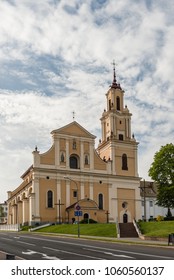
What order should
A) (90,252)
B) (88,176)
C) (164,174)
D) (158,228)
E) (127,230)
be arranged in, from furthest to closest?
(88,176)
(164,174)
(127,230)
(158,228)
(90,252)

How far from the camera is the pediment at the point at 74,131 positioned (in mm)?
75262

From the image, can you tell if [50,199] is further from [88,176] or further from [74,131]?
[74,131]

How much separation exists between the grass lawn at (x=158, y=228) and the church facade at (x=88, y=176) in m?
25.7

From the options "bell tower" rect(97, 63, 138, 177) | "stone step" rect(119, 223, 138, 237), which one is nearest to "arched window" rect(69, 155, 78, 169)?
"bell tower" rect(97, 63, 138, 177)

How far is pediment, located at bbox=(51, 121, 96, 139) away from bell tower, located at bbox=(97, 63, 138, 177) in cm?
435

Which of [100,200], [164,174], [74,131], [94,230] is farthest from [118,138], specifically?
[94,230]

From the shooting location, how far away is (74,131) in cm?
7644

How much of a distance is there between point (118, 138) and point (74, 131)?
30.0 feet

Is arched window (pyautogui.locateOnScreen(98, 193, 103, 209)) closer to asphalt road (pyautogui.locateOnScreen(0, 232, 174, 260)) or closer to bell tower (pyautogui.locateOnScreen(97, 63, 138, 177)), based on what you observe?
bell tower (pyautogui.locateOnScreen(97, 63, 138, 177))

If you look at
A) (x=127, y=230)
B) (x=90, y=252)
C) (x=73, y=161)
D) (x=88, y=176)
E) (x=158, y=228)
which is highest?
(x=73, y=161)

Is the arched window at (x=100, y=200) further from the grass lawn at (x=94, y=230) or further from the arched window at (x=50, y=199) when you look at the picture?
the grass lawn at (x=94, y=230)

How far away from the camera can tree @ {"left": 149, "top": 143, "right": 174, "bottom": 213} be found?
195ft

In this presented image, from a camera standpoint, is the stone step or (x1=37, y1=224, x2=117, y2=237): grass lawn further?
(x1=37, y1=224, x2=117, y2=237): grass lawn
